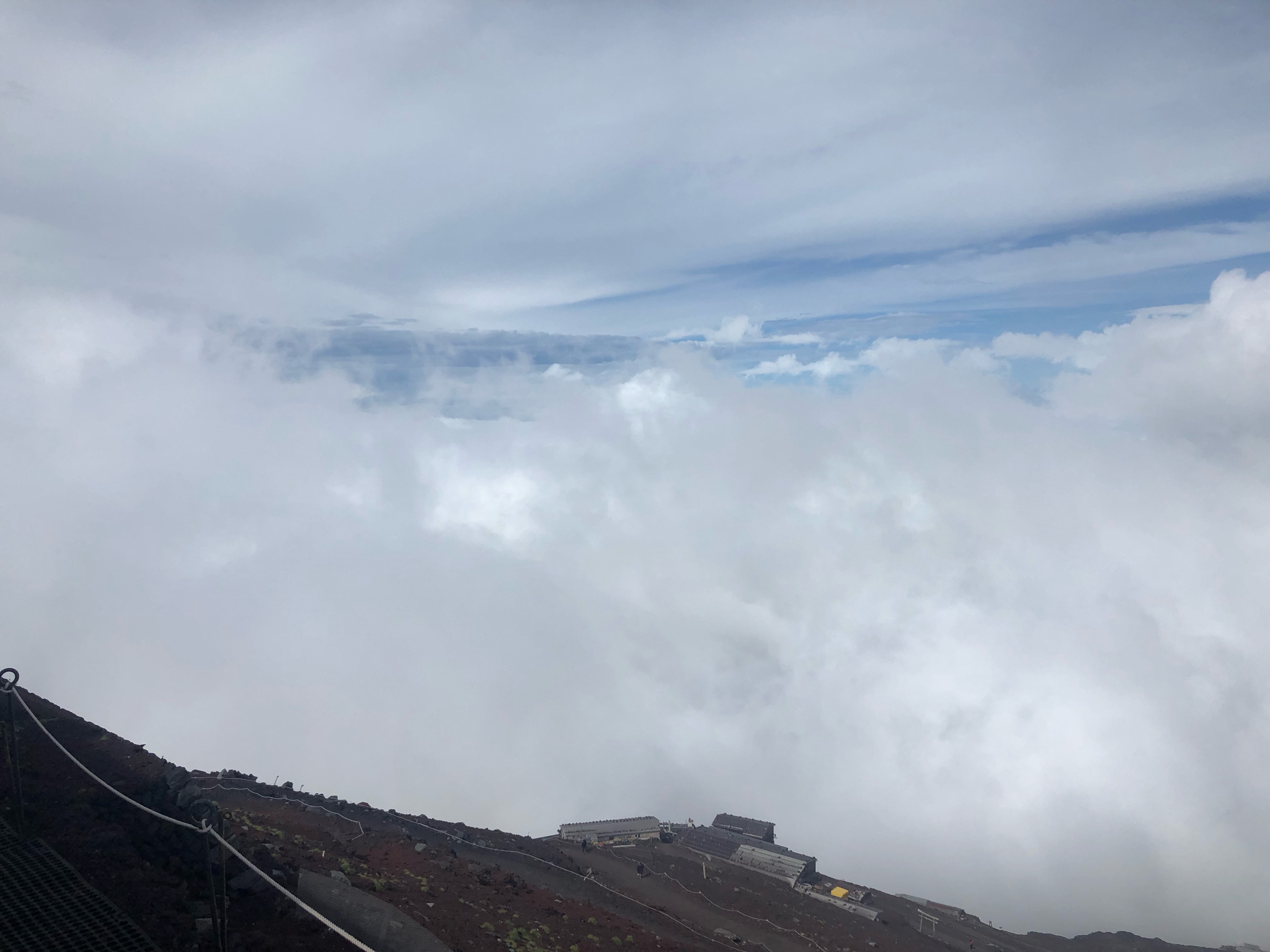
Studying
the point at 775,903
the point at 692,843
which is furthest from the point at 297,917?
the point at 692,843

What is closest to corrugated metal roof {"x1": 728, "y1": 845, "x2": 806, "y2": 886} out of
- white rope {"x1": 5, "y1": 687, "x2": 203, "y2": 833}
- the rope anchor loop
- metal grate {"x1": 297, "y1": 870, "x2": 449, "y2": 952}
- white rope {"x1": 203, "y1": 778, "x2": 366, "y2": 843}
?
white rope {"x1": 203, "y1": 778, "x2": 366, "y2": 843}

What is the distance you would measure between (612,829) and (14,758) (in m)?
53.0

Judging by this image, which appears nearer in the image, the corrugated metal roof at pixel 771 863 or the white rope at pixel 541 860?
the white rope at pixel 541 860

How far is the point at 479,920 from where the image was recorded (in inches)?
1113

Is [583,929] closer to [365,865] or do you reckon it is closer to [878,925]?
[365,865]

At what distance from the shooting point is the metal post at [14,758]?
64.0 ft

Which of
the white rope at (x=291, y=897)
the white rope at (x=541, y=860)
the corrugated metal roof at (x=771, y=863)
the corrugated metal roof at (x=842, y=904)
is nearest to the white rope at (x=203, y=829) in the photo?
the white rope at (x=291, y=897)

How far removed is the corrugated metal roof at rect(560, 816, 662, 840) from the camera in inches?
2504

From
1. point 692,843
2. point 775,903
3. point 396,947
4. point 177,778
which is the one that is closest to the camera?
point 396,947

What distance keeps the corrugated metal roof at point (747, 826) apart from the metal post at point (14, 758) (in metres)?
58.8

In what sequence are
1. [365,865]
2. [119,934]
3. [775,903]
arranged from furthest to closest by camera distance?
[775,903], [365,865], [119,934]

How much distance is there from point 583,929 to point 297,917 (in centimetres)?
1448

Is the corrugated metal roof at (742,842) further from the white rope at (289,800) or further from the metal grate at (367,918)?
the metal grate at (367,918)

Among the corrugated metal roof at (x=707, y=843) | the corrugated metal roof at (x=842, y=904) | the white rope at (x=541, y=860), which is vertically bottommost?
the white rope at (x=541, y=860)
